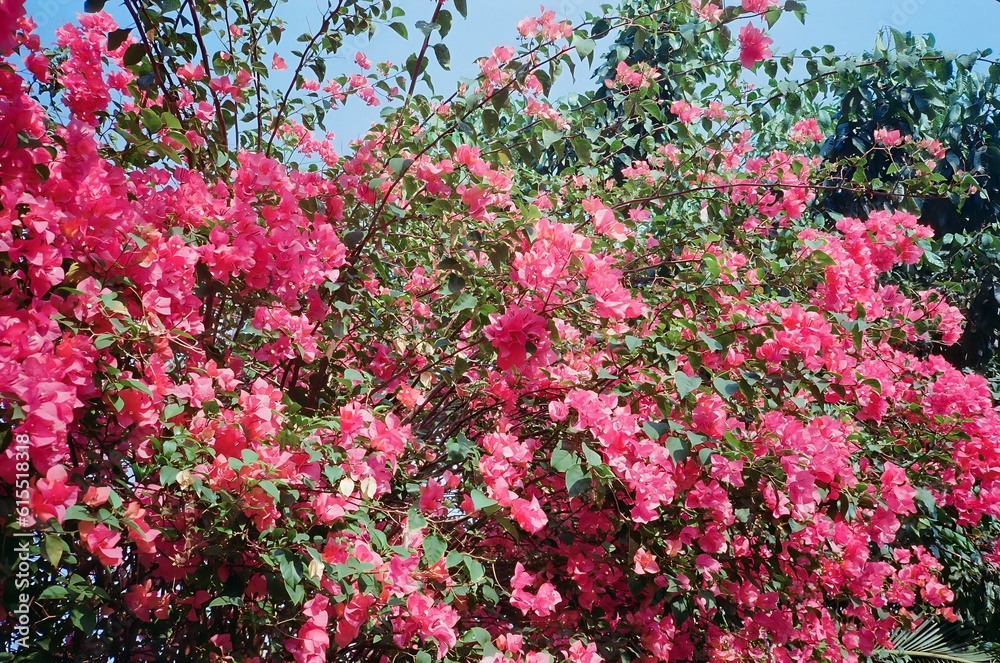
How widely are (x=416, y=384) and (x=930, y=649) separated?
357cm

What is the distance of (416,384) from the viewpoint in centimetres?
230

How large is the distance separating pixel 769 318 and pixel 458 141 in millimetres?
1099

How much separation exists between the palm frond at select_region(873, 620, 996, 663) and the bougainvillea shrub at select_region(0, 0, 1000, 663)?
160 cm

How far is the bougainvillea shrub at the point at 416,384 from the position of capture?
1442 millimetres

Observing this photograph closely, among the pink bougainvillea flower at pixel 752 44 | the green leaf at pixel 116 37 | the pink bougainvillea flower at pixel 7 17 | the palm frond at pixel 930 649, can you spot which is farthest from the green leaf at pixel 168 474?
the palm frond at pixel 930 649

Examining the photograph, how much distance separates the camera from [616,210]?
8.92 feet

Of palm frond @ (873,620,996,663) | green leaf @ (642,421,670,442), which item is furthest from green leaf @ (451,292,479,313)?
palm frond @ (873,620,996,663)

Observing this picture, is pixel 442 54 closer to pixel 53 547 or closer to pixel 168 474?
pixel 168 474

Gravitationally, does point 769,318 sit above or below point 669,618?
above

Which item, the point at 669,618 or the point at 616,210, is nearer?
the point at 669,618

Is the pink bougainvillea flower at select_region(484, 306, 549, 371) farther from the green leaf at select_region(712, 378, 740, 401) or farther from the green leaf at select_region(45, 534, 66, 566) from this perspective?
the green leaf at select_region(45, 534, 66, 566)

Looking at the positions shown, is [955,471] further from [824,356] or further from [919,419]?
[824,356]

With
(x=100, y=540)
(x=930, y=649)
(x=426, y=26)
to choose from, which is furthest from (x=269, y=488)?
(x=930, y=649)

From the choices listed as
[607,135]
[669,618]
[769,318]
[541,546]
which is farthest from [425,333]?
[607,135]
